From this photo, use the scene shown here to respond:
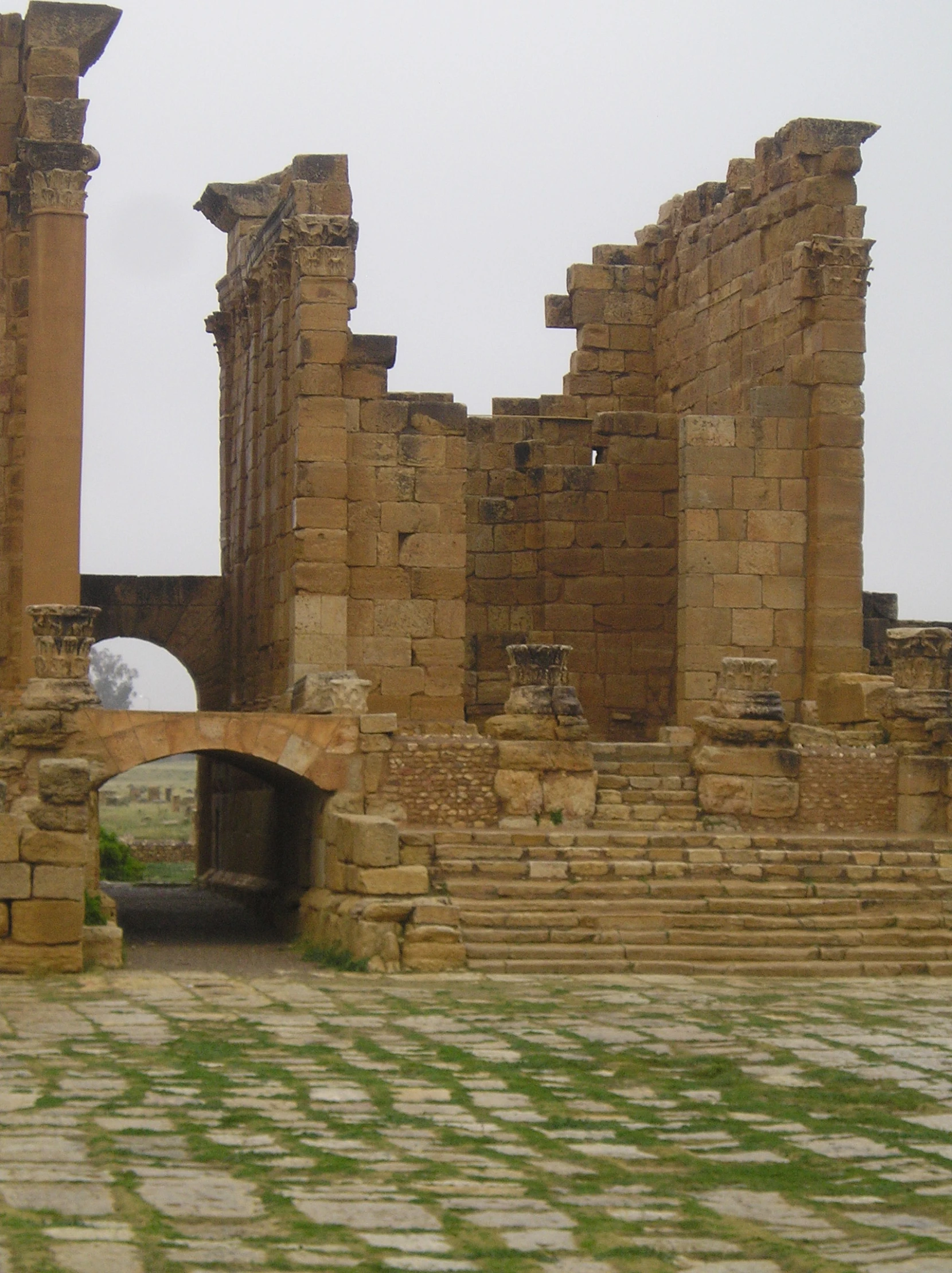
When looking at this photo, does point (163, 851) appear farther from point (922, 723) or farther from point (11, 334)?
point (922, 723)

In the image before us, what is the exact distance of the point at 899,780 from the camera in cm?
2084

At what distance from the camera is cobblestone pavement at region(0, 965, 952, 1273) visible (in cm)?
828

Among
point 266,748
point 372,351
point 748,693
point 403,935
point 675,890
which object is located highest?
point 372,351

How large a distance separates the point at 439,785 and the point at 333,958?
2.33m

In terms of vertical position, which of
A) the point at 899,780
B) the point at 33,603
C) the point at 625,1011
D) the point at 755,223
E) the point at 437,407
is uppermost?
the point at 755,223

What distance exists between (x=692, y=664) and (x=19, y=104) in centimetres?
972

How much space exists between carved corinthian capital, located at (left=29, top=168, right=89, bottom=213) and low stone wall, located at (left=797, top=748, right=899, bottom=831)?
965 centimetres

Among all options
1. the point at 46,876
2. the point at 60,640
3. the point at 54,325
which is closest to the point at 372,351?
the point at 54,325

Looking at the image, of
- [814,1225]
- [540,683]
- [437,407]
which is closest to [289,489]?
[437,407]

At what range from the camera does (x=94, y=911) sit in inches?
713

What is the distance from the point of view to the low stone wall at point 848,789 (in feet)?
67.5

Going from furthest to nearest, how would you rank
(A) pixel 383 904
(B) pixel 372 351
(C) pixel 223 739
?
(B) pixel 372 351 → (C) pixel 223 739 → (A) pixel 383 904

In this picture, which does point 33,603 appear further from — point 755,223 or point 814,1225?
point 814,1225

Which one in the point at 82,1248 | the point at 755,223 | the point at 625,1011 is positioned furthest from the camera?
the point at 755,223
